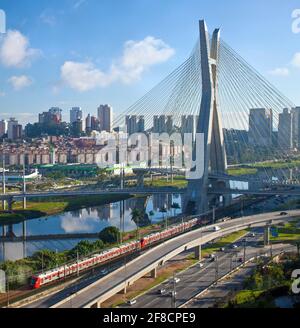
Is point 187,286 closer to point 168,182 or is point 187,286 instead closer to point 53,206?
point 53,206

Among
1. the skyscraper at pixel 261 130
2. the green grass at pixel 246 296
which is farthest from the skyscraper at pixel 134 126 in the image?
the green grass at pixel 246 296

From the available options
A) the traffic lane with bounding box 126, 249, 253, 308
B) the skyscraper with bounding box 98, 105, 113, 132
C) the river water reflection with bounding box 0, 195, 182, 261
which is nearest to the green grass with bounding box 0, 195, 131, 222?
the river water reflection with bounding box 0, 195, 182, 261

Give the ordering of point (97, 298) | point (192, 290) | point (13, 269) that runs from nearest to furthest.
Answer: point (97, 298)
point (192, 290)
point (13, 269)

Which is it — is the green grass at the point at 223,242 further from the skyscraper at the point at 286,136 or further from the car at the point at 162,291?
the skyscraper at the point at 286,136

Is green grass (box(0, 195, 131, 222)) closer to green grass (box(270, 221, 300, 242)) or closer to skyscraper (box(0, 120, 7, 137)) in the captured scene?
green grass (box(270, 221, 300, 242))

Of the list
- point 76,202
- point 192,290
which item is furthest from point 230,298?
Result: point 76,202
